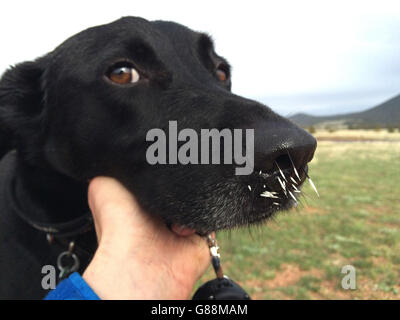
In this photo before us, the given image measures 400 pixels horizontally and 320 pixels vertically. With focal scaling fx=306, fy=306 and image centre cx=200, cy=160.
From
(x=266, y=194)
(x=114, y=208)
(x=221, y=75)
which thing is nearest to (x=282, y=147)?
(x=266, y=194)

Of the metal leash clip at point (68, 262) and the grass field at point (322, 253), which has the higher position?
the metal leash clip at point (68, 262)

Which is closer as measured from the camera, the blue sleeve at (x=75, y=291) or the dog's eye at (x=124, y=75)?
the blue sleeve at (x=75, y=291)

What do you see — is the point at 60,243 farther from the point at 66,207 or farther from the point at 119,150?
the point at 119,150

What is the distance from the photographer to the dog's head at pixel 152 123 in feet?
5.48

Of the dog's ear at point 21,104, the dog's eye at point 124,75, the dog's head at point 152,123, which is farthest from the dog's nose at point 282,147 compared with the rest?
the dog's ear at point 21,104

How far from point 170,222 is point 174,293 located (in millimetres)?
440

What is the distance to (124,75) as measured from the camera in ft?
7.59

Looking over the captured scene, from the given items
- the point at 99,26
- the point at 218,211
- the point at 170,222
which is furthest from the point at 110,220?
the point at 99,26

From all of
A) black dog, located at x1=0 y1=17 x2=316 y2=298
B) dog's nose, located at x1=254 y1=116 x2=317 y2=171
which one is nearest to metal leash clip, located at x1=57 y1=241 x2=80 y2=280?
black dog, located at x1=0 y1=17 x2=316 y2=298

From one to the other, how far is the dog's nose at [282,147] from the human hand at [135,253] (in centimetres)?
87

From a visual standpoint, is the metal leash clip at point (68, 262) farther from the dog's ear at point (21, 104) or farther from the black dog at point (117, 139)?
the dog's ear at point (21, 104)

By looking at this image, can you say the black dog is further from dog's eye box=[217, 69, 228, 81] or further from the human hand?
dog's eye box=[217, 69, 228, 81]

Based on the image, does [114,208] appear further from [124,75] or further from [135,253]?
[124,75]

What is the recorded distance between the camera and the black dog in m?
1.77
